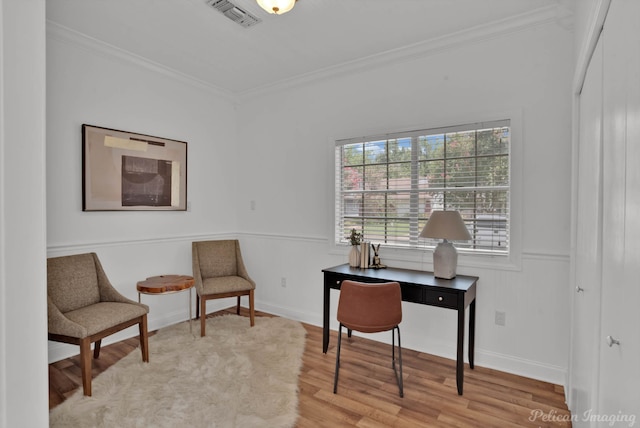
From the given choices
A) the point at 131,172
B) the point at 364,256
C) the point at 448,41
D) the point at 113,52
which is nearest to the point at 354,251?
the point at 364,256

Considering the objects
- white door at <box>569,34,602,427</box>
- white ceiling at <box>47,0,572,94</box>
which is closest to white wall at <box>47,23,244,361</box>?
white ceiling at <box>47,0,572,94</box>

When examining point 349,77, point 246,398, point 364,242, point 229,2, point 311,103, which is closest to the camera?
point 246,398

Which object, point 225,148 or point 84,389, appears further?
point 225,148

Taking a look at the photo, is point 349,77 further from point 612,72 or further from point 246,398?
point 246,398

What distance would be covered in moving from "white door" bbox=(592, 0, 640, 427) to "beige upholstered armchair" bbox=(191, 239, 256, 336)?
9.86 ft

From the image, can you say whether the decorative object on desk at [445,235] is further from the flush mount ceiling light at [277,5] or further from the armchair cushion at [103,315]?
the armchair cushion at [103,315]

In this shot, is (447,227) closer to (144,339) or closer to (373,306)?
(373,306)

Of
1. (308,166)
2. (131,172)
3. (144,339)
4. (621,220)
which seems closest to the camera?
(621,220)

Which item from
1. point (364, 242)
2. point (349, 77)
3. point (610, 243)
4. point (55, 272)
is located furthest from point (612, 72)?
point (55, 272)

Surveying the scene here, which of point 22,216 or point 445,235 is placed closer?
point 22,216

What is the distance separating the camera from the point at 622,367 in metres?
1.02

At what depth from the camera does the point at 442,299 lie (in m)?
2.63

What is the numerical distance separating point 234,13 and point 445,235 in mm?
2344

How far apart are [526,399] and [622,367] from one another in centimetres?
173
